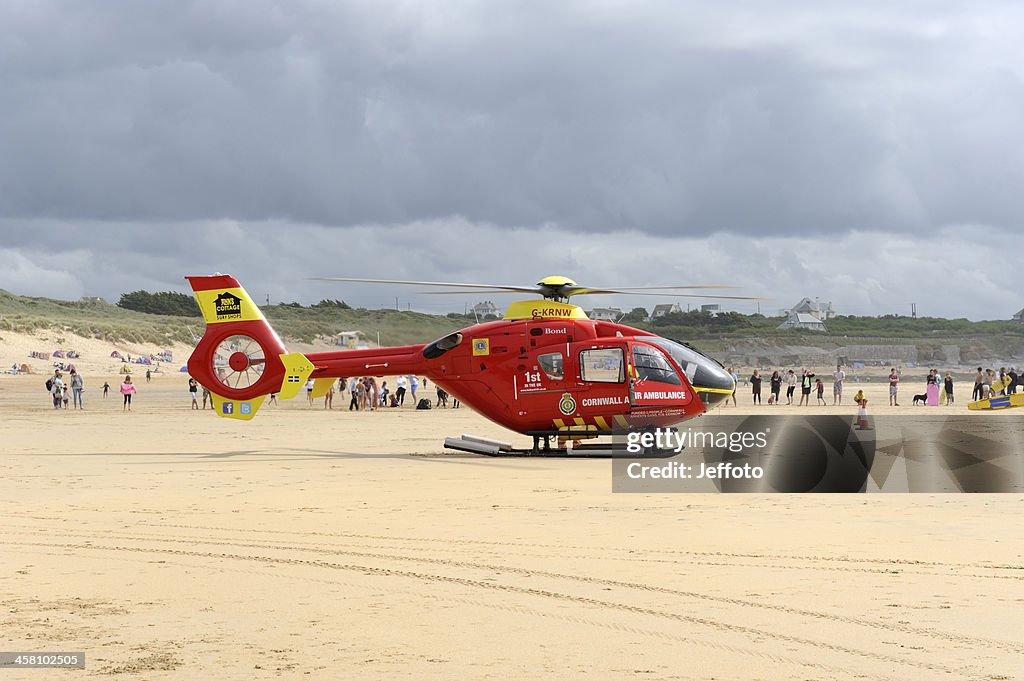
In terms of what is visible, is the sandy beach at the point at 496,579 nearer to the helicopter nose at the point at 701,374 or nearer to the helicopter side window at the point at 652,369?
the helicopter side window at the point at 652,369

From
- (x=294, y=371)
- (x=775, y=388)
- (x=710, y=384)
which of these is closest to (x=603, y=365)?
(x=710, y=384)

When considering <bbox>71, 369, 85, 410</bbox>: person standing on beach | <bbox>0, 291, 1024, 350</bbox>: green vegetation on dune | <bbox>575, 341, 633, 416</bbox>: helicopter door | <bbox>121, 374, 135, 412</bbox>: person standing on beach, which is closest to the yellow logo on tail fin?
<bbox>575, 341, 633, 416</bbox>: helicopter door

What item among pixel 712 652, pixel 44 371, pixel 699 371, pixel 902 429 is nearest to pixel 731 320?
pixel 44 371

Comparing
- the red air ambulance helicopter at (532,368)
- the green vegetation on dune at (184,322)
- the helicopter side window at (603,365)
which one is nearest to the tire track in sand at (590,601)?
the red air ambulance helicopter at (532,368)

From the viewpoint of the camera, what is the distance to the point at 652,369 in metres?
17.8

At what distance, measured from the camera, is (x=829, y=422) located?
2558 centimetres

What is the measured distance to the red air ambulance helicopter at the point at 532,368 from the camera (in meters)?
17.9

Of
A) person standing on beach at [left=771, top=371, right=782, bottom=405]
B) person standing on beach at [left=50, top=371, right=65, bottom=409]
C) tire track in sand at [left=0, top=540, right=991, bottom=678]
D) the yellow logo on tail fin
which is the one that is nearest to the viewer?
tire track in sand at [left=0, top=540, right=991, bottom=678]

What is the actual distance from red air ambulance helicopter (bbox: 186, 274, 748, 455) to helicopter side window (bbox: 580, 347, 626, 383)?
17 millimetres

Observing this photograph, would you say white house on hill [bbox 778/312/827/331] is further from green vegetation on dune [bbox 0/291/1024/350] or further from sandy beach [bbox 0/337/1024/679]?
sandy beach [bbox 0/337/1024/679]

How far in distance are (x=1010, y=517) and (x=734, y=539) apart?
10.5ft

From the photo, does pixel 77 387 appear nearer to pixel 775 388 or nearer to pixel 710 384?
pixel 775 388

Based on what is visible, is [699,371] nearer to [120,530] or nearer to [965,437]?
[965,437]

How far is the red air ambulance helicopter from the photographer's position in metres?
17.9
